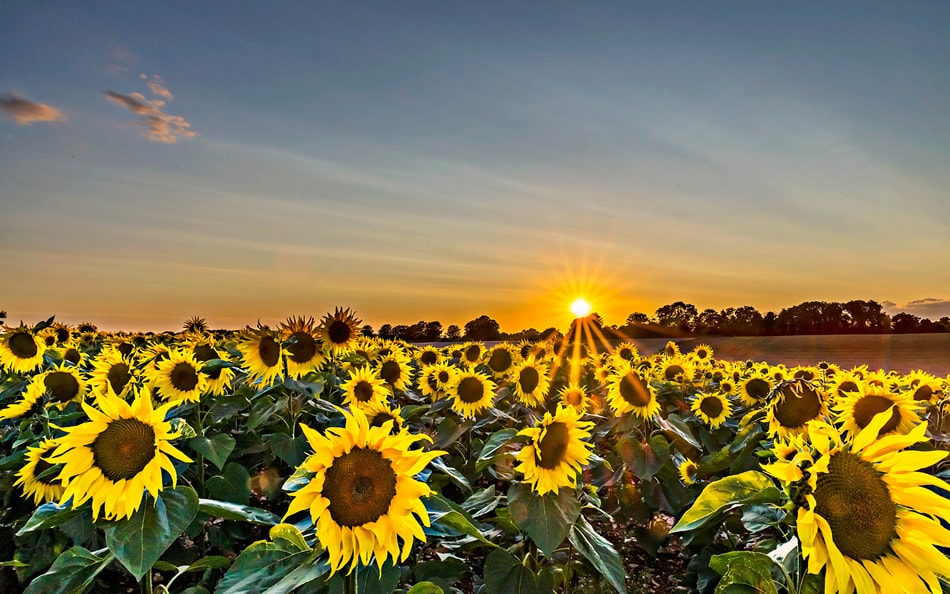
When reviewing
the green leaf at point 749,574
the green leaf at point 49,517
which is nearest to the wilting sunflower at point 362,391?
the green leaf at point 49,517

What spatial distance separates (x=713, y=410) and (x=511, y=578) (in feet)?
11.8

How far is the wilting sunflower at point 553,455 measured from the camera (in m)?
3.00

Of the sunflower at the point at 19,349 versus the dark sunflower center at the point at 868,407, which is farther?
the sunflower at the point at 19,349

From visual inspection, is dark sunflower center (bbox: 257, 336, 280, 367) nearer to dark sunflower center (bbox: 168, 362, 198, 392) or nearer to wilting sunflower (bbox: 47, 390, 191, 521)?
dark sunflower center (bbox: 168, 362, 198, 392)

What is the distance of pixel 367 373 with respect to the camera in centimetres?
536

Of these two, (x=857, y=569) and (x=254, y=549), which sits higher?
(x=857, y=569)

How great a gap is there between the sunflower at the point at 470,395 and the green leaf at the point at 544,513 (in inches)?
93.6

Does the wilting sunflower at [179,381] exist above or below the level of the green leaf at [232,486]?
above

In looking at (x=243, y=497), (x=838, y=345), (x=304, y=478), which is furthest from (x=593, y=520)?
(x=838, y=345)

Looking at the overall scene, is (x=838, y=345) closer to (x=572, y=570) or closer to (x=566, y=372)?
(x=566, y=372)

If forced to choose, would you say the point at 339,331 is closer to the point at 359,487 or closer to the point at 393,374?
the point at 393,374

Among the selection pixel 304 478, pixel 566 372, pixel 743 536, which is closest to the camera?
pixel 304 478

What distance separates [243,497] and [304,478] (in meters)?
2.02

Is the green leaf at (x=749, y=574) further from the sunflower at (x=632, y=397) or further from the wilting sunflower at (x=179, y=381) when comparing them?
the wilting sunflower at (x=179, y=381)
